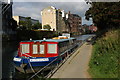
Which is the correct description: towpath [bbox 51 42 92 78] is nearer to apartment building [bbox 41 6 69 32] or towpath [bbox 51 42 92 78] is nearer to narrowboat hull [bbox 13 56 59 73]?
narrowboat hull [bbox 13 56 59 73]

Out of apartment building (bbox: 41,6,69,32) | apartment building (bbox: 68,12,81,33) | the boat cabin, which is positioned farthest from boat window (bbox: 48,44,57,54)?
apartment building (bbox: 68,12,81,33)

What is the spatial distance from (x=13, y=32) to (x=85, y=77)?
6001 centimetres

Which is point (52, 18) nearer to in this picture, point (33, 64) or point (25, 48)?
point (25, 48)

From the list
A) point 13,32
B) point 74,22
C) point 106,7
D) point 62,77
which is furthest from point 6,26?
point 74,22

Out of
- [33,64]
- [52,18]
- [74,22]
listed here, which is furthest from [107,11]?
[74,22]

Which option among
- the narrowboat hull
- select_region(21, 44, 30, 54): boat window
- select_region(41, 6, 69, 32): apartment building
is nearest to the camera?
the narrowboat hull

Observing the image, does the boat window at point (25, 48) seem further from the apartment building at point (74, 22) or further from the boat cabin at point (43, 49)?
the apartment building at point (74, 22)

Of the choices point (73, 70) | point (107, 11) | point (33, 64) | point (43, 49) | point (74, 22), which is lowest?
point (33, 64)

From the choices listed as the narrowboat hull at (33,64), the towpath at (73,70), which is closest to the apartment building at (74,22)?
the narrowboat hull at (33,64)

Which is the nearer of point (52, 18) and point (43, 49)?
point (43, 49)

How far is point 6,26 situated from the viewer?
66000 millimetres

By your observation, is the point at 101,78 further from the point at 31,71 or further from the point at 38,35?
the point at 38,35

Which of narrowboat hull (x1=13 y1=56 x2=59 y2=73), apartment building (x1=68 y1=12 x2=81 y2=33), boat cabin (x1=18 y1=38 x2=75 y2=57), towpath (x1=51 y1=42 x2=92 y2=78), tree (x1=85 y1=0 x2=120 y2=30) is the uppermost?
apartment building (x1=68 y1=12 x2=81 y2=33)

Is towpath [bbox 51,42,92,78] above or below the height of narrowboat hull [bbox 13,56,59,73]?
above
